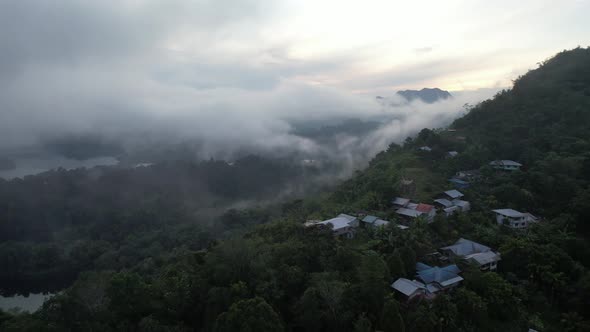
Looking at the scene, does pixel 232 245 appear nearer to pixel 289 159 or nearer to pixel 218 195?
pixel 218 195

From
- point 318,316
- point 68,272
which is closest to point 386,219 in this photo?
point 318,316

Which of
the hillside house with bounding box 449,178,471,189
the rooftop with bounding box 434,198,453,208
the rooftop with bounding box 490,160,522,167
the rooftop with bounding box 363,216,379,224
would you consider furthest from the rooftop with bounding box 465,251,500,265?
the rooftop with bounding box 490,160,522,167

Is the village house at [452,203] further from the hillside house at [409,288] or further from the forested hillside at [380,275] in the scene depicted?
the hillside house at [409,288]

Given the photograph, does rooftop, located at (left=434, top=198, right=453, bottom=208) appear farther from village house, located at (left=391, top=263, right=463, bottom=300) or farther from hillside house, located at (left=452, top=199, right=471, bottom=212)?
village house, located at (left=391, top=263, right=463, bottom=300)

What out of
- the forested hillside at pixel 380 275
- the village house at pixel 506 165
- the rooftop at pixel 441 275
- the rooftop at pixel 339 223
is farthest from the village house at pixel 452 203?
the rooftop at pixel 441 275

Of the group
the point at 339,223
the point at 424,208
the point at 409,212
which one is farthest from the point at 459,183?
the point at 339,223
